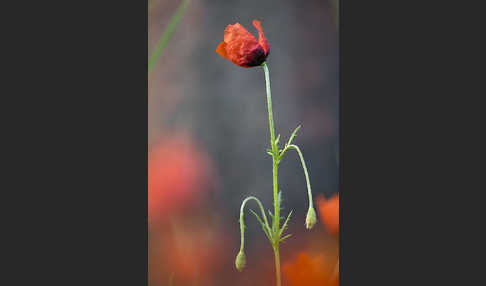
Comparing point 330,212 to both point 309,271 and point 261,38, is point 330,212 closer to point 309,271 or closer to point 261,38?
point 309,271

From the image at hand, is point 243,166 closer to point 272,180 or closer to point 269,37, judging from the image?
point 272,180

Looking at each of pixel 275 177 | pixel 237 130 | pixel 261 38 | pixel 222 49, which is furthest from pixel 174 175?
pixel 261 38

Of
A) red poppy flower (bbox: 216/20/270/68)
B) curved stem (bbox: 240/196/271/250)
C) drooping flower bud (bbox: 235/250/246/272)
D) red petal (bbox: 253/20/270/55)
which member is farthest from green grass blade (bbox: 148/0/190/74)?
drooping flower bud (bbox: 235/250/246/272)

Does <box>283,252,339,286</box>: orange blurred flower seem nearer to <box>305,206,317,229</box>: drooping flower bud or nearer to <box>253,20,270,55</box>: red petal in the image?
<box>305,206,317,229</box>: drooping flower bud

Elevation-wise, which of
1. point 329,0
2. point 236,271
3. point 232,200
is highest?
point 329,0

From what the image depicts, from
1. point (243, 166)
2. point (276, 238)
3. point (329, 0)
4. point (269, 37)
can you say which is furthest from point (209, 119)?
point (329, 0)

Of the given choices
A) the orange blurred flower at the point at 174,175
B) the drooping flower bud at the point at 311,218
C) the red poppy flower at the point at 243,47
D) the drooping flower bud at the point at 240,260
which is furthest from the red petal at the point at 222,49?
the drooping flower bud at the point at 240,260
